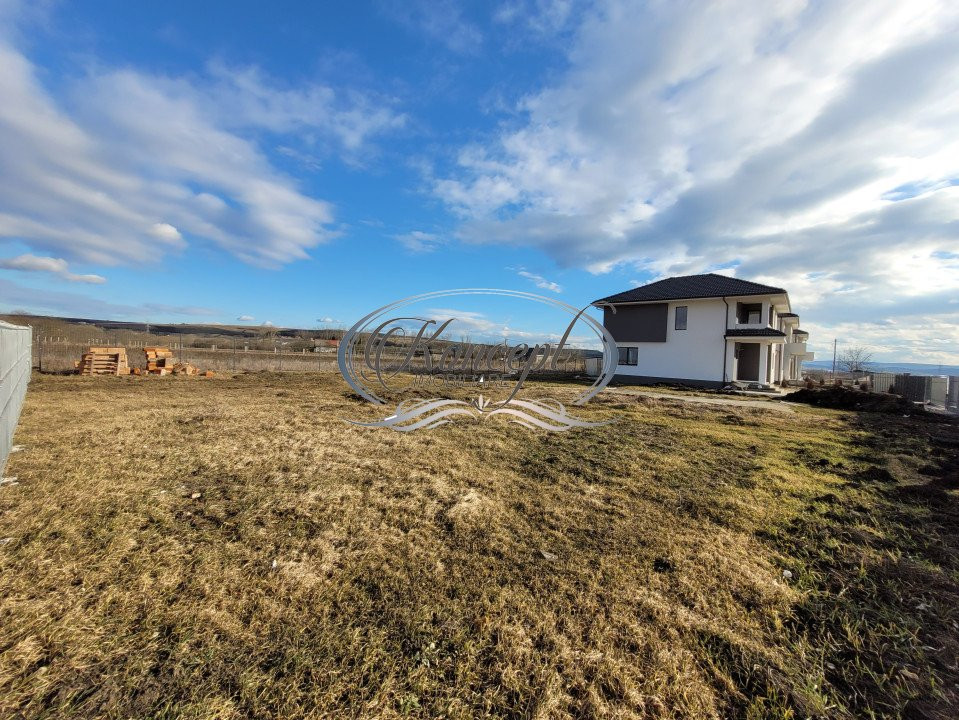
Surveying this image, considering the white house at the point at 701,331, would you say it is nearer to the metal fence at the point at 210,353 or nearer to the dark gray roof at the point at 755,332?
the dark gray roof at the point at 755,332

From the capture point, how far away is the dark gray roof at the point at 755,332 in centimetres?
1731

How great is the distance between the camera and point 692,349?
19.6 m

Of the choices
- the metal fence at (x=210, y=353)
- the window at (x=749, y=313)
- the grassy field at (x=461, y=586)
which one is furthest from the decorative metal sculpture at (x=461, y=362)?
the window at (x=749, y=313)

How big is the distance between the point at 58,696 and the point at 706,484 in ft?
19.5

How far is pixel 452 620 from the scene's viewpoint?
236 centimetres

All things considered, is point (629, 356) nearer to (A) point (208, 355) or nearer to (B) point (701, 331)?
(B) point (701, 331)

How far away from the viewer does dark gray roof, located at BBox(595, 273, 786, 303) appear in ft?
58.9

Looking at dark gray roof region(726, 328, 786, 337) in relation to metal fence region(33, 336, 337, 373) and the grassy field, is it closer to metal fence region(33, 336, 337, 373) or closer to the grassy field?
the grassy field

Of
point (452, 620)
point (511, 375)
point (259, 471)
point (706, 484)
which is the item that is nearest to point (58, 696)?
point (452, 620)

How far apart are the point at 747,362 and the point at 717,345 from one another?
3.36 metres

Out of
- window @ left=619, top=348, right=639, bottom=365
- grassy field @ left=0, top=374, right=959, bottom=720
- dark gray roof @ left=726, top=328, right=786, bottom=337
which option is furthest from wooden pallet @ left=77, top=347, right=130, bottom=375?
dark gray roof @ left=726, top=328, right=786, bottom=337

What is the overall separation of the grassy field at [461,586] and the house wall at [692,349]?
1423 centimetres

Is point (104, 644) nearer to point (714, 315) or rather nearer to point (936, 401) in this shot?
point (714, 315)

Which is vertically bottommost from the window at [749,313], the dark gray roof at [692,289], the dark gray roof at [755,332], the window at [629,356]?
the window at [629,356]
